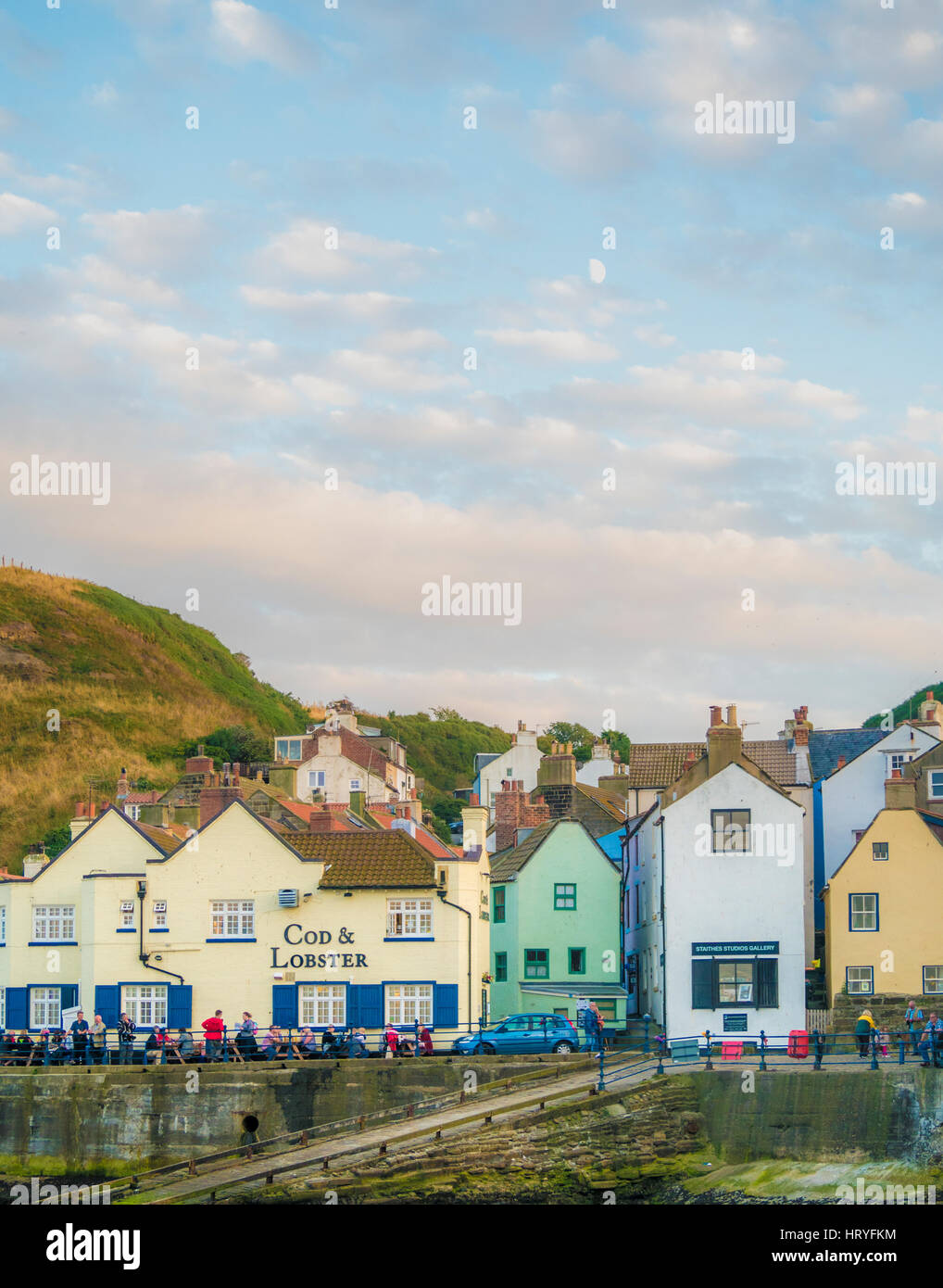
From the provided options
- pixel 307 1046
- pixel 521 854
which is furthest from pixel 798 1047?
pixel 521 854

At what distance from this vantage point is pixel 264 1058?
46406 mm

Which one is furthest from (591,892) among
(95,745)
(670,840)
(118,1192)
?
(95,745)

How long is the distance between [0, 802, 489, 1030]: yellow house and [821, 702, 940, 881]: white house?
1954 centimetres

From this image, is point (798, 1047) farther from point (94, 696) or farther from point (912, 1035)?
point (94, 696)

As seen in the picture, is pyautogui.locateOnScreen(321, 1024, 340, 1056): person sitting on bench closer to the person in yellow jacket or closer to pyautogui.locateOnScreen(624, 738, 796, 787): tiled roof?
the person in yellow jacket

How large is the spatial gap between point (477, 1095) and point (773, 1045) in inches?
374

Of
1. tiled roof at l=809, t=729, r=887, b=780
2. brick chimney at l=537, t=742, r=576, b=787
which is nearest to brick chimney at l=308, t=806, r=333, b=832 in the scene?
brick chimney at l=537, t=742, r=576, b=787

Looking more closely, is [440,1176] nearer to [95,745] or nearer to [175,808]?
[175,808]

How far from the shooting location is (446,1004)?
49938 mm

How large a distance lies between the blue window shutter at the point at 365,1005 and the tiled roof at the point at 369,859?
3160 mm

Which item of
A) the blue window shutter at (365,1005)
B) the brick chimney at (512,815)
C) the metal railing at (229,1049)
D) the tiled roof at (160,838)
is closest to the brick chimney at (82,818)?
the tiled roof at (160,838)

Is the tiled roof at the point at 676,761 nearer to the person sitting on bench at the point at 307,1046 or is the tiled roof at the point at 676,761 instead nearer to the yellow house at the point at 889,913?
the yellow house at the point at 889,913

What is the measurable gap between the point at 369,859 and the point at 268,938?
160 inches

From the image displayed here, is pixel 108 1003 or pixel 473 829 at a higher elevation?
pixel 473 829
